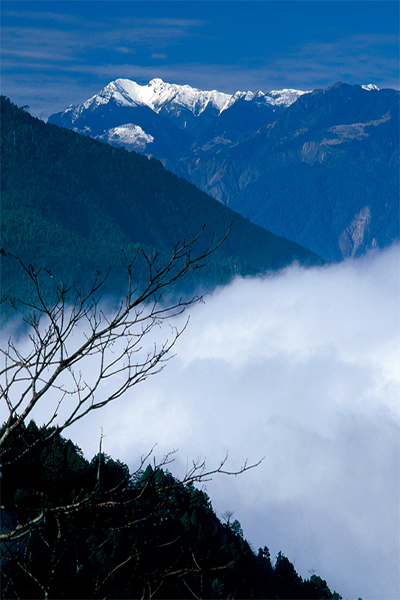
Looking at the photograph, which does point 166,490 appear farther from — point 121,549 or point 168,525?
point 168,525

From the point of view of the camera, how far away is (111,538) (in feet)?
25.4

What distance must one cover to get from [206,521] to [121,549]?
130 feet

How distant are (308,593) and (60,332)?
108 meters

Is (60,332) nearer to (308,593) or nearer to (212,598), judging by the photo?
(212,598)

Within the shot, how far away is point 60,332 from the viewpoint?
7.74 m

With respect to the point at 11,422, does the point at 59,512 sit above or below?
below

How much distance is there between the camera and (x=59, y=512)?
7.63m

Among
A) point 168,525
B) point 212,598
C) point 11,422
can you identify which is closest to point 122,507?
point 11,422

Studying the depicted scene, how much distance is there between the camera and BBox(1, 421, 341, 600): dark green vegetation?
766 centimetres

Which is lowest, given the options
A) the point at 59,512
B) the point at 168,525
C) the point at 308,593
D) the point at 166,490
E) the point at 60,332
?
the point at 308,593

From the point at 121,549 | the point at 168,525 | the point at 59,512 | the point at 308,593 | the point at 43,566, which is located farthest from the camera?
the point at 308,593

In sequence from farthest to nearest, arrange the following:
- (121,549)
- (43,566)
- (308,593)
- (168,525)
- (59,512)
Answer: (308,593) → (168,525) → (121,549) → (43,566) → (59,512)

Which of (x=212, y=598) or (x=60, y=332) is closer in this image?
(x=60, y=332)

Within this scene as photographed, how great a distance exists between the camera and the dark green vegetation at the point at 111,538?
7656 mm
